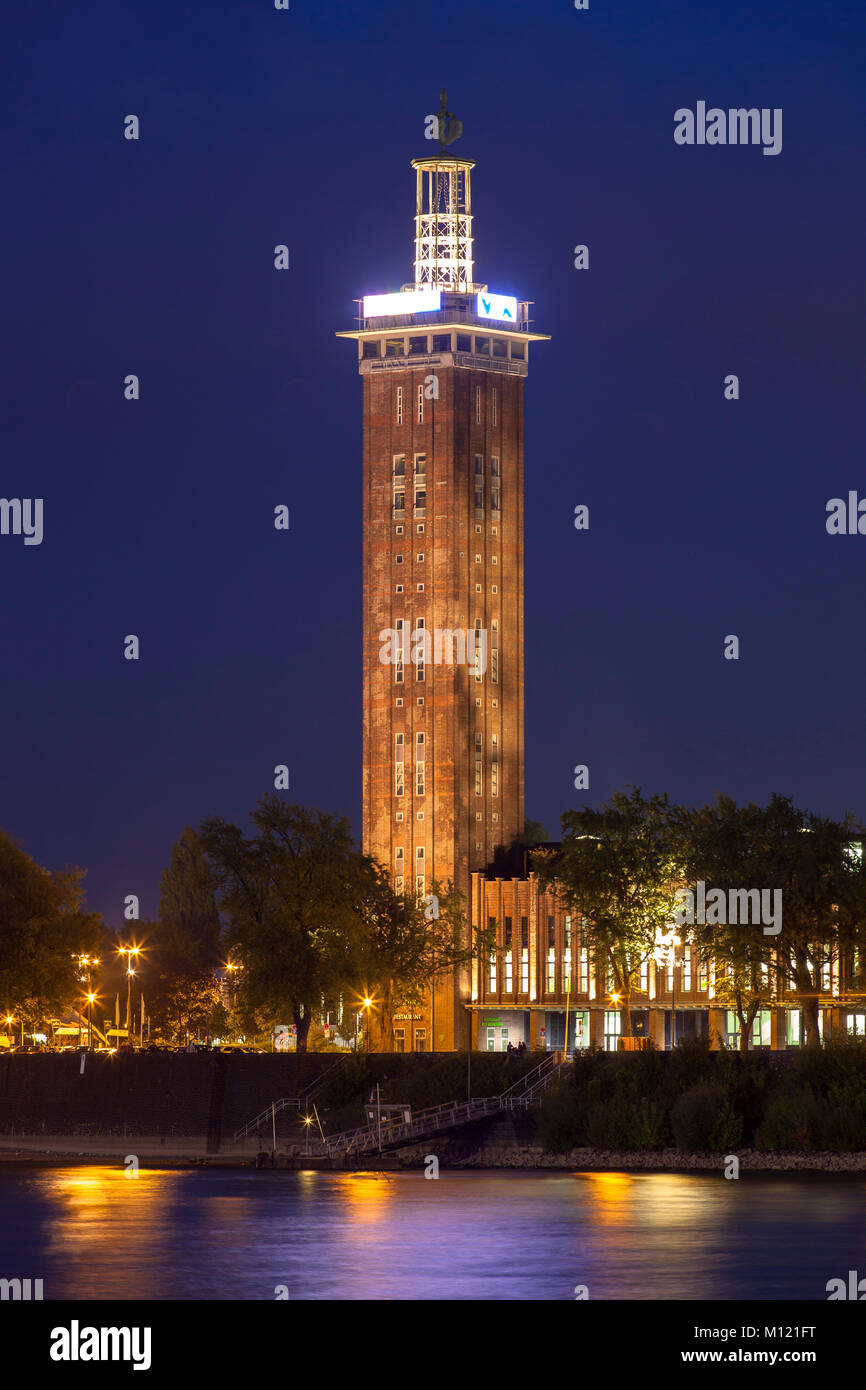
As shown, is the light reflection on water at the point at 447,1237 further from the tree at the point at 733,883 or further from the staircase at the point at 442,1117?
the tree at the point at 733,883

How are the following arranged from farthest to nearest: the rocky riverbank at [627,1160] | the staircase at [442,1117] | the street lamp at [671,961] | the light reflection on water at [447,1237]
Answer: the street lamp at [671,961], the staircase at [442,1117], the rocky riverbank at [627,1160], the light reflection on water at [447,1237]

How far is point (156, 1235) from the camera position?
4208 inches

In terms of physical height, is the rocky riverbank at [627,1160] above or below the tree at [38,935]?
below

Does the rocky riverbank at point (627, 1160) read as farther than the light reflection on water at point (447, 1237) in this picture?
Yes

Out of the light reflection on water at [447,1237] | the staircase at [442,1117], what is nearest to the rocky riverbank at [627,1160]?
the staircase at [442,1117]

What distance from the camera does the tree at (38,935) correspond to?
182 meters

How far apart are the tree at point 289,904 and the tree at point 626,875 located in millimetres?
14546

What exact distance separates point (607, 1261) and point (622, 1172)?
4028 centimetres

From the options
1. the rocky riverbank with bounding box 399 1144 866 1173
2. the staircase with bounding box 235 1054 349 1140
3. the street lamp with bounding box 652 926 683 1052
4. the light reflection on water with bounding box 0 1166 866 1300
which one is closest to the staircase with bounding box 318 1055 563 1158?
the rocky riverbank with bounding box 399 1144 866 1173

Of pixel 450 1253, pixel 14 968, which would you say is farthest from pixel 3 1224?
pixel 14 968

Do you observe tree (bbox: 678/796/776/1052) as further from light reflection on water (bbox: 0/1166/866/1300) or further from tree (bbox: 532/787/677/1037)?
light reflection on water (bbox: 0/1166/866/1300)

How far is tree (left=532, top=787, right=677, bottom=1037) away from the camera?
165000 mm

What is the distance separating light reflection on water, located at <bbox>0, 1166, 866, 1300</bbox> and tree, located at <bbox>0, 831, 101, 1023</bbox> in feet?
Result: 154

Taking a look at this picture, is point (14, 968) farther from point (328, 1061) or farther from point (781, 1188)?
point (781, 1188)
